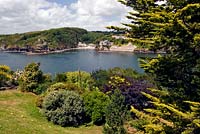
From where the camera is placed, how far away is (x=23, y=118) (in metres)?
29.4

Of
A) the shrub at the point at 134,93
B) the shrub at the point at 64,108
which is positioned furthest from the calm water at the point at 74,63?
the shrub at the point at 64,108

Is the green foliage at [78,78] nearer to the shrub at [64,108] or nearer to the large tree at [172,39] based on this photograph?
the shrub at [64,108]

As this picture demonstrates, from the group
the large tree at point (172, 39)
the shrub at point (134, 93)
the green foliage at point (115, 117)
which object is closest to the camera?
the large tree at point (172, 39)

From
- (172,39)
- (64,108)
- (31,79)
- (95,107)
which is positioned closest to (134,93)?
(95,107)

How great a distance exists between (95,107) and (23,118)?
→ 6649 mm

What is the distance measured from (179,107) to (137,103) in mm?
21833

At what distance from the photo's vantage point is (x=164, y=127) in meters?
11.5

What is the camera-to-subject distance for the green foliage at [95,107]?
3169cm

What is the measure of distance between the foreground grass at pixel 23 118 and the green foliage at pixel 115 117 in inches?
205

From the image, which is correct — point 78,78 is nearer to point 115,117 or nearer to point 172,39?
point 115,117

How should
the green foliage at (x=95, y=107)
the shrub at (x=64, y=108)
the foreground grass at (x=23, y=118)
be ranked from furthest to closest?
the green foliage at (x=95, y=107) → the shrub at (x=64, y=108) → the foreground grass at (x=23, y=118)

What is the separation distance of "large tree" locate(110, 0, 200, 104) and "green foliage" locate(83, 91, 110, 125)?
62.4ft

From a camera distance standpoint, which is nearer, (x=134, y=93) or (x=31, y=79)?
(x=134, y=93)

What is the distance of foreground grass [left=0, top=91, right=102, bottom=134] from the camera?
2352 centimetres
